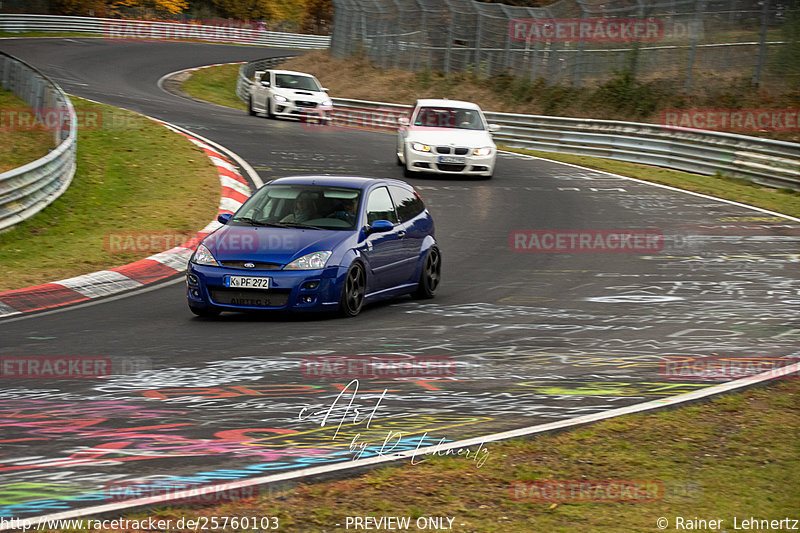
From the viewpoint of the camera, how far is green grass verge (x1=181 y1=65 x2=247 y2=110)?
152ft

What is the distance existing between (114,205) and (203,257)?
774cm

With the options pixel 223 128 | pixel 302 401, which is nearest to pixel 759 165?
pixel 223 128

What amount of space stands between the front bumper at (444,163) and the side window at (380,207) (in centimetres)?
1086

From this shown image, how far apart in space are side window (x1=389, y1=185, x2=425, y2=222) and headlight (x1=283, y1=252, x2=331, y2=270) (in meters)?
1.88

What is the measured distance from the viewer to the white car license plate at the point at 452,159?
2317 cm

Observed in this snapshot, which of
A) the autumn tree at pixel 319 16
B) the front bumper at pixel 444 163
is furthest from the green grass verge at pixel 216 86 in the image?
the autumn tree at pixel 319 16

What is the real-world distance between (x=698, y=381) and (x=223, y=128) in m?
23.8

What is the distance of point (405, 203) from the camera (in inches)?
499

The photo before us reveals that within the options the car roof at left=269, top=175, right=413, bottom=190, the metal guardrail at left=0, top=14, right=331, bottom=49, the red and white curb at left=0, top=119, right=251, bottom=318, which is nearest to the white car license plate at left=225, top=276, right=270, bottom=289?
the car roof at left=269, top=175, right=413, bottom=190
